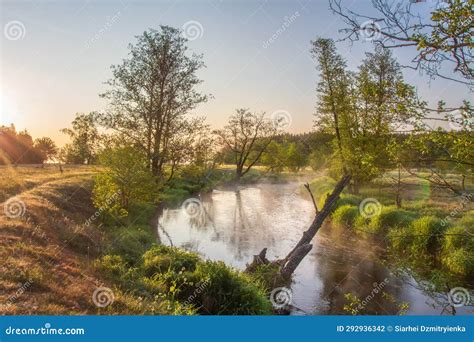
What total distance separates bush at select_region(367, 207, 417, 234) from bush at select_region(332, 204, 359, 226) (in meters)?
1.86

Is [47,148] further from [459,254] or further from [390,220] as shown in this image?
[459,254]

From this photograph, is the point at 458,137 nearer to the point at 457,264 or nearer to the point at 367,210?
the point at 457,264

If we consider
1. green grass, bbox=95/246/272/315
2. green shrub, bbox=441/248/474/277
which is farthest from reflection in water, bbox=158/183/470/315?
green shrub, bbox=441/248/474/277

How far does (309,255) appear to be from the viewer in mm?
17312

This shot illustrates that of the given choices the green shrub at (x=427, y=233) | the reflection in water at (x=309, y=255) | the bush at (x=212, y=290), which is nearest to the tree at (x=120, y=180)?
the reflection in water at (x=309, y=255)

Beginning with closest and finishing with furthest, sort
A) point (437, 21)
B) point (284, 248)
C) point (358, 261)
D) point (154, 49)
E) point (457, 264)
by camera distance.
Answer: point (437, 21), point (457, 264), point (358, 261), point (284, 248), point (154, 49)

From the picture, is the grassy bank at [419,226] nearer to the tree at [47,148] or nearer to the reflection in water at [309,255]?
the reflection in water at [309,255]

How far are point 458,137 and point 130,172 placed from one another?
1753 cm

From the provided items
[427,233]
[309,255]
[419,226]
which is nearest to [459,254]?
[427,233]

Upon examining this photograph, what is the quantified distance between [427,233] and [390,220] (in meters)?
3.68

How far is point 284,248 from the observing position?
60.2 ft

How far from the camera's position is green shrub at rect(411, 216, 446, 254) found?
16.6 meters

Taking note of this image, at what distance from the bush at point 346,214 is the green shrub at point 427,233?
4898 millimetres

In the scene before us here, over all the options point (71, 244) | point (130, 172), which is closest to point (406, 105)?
point (71, 244)
